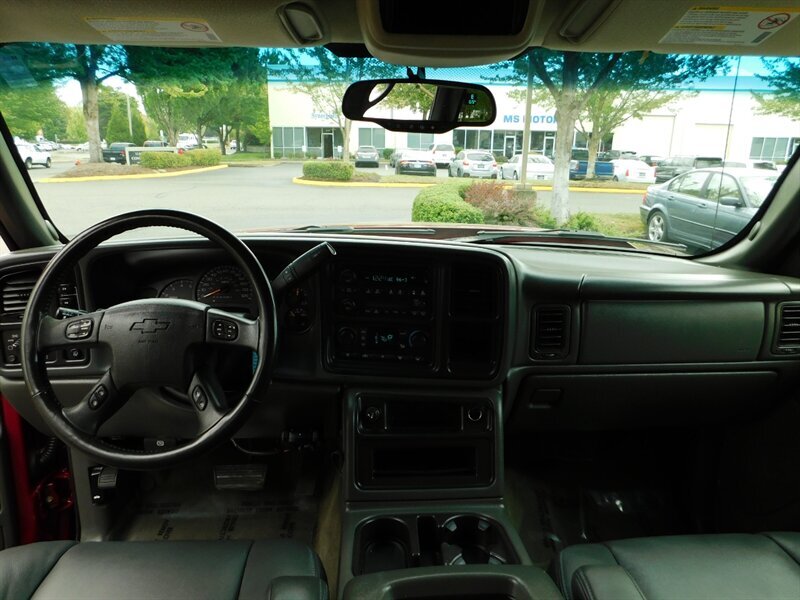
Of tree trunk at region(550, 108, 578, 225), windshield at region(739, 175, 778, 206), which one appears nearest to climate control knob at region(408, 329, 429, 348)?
tree trunk at region(550, 108, 578, 225)

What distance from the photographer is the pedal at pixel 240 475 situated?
293 centimetres

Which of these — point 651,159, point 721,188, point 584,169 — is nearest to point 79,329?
point 584,169

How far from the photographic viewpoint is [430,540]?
228cm

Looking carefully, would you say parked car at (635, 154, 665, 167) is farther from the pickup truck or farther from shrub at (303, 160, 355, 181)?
shrub at (303, 160, 355, 181)

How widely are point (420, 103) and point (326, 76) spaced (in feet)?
1.51

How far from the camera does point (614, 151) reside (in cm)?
259

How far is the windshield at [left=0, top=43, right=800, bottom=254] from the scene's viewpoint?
7.72 feet

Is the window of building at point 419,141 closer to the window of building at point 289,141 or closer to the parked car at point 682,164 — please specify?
the window of building at point 289,141

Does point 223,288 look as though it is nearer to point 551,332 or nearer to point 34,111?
point 34,111

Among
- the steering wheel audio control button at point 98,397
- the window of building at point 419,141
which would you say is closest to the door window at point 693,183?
the window of building at point 419,141

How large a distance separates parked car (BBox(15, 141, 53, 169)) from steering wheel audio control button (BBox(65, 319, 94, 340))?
46.5 inches

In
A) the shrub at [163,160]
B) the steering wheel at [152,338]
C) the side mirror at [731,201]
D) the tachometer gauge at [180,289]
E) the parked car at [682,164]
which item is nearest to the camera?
the steering wheel at [152,338]

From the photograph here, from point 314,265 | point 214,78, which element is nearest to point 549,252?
point 314,265

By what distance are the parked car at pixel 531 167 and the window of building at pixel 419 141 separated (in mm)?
352
